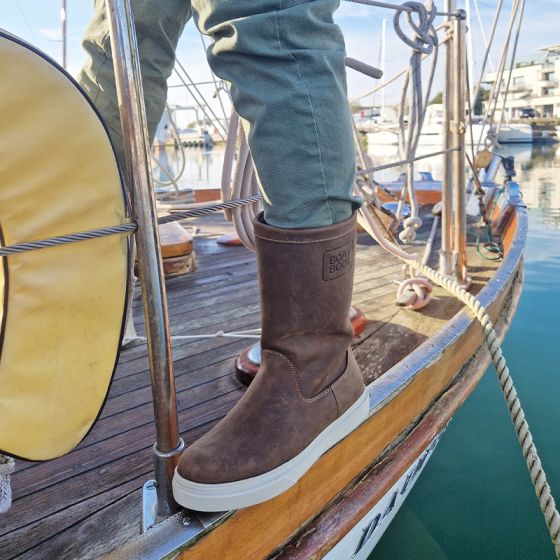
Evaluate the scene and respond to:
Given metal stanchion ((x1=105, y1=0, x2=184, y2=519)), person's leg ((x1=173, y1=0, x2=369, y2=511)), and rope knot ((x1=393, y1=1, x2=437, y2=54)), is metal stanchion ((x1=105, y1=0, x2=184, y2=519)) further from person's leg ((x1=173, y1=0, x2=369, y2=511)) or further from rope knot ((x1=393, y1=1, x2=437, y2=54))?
rope knot ((x1=393, y1=1, x2=437, y2=54))

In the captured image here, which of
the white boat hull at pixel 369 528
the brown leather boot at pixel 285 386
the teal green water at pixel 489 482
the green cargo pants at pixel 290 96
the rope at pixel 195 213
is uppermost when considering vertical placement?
the green cargo pants at pixel 290 96

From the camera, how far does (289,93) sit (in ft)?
2.33

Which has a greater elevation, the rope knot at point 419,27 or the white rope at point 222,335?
the rope knot at point 419,27

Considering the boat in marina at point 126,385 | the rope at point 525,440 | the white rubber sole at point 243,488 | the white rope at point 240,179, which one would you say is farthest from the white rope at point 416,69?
the white rubber sole at point 243,488

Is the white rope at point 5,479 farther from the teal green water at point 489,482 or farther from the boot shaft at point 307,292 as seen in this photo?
the teal green water at point 489,482

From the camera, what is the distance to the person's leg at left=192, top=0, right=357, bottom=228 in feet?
2.27

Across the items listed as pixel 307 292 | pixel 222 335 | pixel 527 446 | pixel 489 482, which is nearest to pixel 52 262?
pixel 307 292

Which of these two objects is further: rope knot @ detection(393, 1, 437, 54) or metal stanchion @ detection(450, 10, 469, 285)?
metal stanchion @ detection(450, 10, 469, 285)

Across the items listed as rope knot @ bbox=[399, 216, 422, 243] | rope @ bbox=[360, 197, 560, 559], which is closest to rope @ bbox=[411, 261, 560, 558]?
rope @ bbox=[360, 197, 560, 559]

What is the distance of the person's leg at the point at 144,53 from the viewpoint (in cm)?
108

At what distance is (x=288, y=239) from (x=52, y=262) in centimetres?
33

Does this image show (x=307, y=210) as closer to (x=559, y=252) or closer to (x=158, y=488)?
(x=158, y=488)

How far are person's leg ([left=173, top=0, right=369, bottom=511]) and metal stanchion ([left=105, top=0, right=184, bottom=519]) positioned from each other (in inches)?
1.6

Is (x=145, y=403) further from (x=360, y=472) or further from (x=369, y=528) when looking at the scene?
(x=369, y=528)
